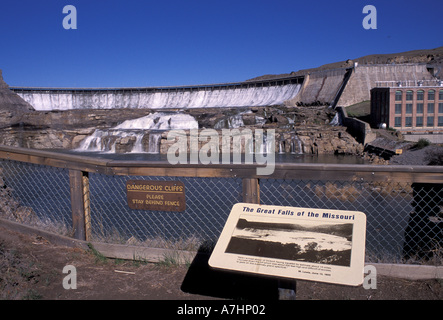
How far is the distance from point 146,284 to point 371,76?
56606mm

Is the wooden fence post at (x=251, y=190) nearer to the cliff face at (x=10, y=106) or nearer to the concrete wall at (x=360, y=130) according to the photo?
the concrete wall at (x=360, y=130)

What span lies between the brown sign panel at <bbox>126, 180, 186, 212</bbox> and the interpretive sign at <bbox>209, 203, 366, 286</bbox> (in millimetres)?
909

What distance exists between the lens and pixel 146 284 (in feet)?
12.0

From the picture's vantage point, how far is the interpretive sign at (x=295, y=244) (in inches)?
95.8

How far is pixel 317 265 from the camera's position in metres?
2.46

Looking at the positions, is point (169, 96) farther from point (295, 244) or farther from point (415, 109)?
point (295, 244)

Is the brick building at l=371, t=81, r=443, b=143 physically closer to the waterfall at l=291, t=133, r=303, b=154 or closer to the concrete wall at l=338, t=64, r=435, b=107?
the waterfall at l=291, t=133, r=303, b=154

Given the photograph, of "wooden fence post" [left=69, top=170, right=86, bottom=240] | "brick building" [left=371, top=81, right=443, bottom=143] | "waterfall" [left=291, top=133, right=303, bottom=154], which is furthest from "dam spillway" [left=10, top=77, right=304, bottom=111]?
"wooden fence post" [left=69, top=170, right=86, bottom=240]

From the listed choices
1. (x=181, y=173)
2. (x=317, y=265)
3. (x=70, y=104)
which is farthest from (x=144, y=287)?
(x=70, y=104)

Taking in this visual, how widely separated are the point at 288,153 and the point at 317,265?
3244 centimetres

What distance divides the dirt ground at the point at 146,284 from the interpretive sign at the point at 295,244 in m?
0.83

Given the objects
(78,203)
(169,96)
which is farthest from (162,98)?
(78,203)

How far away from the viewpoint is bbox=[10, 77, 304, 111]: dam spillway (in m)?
58.0
